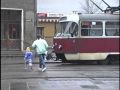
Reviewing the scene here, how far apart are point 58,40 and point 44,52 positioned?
6080mm

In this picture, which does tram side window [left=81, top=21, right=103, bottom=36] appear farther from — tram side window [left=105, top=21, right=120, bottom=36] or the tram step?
the tram step

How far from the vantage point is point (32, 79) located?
18.6 meters

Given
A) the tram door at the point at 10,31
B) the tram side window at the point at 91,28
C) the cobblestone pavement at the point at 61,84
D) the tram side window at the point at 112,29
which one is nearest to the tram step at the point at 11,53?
the tram door at the point at 10,31

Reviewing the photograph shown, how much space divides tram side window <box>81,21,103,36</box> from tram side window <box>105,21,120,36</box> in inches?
15.0

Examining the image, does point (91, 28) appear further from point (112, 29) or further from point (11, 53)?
point (11, 53)

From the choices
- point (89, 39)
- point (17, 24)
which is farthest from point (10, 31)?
point (89, 39)

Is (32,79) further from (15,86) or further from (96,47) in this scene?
(96,47)

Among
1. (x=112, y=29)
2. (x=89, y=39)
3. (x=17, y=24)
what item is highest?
(x=17, y=24)

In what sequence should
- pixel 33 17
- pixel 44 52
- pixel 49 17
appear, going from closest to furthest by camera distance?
pixel 44 52, pixel 33 17, pixel 49 17

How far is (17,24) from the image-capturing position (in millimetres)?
45188

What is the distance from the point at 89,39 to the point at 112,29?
150cm

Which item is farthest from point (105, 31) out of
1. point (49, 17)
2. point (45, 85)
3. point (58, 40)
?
point (49, 17)

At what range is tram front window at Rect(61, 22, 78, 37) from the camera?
94.7 feet

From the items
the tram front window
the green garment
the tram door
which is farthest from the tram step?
the green garment
